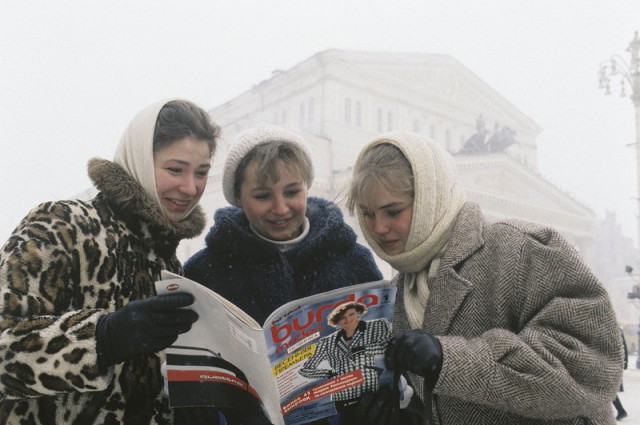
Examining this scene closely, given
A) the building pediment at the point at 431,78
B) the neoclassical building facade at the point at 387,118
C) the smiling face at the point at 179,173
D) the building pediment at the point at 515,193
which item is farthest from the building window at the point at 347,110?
the smiling face at the point at 179,173

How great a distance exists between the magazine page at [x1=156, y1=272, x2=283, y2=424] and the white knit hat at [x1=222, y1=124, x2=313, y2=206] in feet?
2.65

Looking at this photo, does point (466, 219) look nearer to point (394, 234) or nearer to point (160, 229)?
point (394, 234)

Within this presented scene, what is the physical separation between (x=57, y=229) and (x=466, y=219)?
1254 mm

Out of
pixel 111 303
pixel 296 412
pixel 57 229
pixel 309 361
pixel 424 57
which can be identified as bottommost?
Result: pixel 296 412

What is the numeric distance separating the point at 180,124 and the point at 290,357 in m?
0.94

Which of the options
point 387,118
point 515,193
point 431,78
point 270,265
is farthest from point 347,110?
point 270,265

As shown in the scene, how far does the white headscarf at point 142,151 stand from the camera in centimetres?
193

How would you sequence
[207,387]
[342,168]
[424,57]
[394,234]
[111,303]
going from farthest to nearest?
[424,57], [342,168], [394,234], [111,303], [207,387]

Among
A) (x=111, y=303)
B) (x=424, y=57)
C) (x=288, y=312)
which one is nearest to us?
(x=288, y=312)

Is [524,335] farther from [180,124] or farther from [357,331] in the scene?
[180,124]

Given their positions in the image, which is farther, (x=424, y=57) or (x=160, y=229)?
(x=424, y=57)

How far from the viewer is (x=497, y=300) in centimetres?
169

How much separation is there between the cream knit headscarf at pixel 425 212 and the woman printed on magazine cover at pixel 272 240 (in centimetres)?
25

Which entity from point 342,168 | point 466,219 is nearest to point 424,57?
point 342,168
